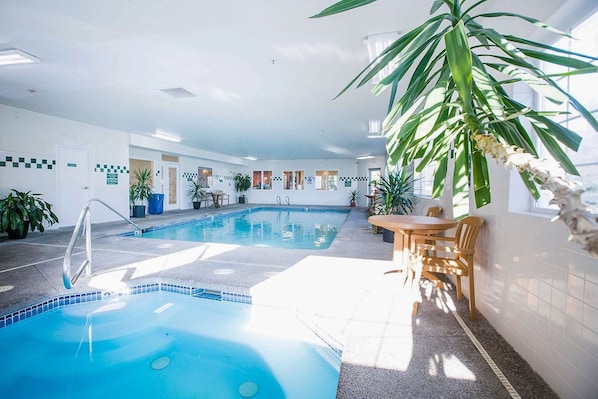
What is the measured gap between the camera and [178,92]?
4.36m

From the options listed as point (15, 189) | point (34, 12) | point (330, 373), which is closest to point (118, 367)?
point (330, 373)

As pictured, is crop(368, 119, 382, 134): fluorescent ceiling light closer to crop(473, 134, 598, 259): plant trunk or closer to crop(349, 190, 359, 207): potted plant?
crop(473, 134, 598, 259): plant trunk

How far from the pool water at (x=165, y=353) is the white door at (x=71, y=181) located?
4.85 metres

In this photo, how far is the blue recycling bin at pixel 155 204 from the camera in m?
9.28

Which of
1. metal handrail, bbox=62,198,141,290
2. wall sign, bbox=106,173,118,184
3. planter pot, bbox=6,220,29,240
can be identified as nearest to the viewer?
metal handrail, bbox=62,198,141,290

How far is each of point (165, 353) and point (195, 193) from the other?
31.5ft

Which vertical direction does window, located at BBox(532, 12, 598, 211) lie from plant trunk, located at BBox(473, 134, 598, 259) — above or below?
above

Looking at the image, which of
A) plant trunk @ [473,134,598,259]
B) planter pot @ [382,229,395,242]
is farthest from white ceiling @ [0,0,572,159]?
planter pot @ [382,229,395,242]

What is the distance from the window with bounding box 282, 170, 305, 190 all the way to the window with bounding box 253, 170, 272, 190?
33.6 inches

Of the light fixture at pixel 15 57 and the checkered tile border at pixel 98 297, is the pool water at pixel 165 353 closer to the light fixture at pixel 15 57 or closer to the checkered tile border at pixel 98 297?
the checkered tile border at pixel 98 297

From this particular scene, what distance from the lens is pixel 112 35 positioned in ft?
9.09

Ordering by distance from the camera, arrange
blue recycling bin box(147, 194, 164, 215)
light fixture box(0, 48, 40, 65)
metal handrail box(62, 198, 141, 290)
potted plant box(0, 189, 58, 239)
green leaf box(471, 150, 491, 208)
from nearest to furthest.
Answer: green leaf box(471, 150, 491, 208) < metal handrail box(62, 198, 141, 290) < light fixture box(0, 48, 40, 65) < potted plant box(0, 189, 58, 239) < blue recycling bin box(147, 194, 164, 215)

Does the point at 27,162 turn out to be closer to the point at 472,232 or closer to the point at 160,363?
the point at 160,363

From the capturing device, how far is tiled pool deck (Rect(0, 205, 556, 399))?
150cm
